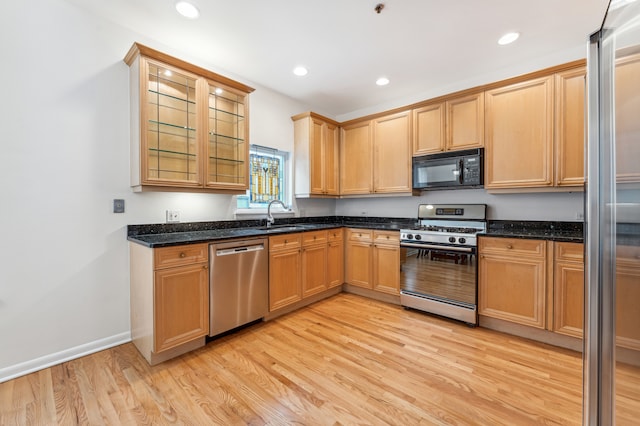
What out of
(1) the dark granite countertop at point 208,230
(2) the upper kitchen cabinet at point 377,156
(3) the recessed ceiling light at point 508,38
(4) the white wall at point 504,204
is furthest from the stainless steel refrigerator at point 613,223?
(2) the upper kitchen cabinet at point 377,156

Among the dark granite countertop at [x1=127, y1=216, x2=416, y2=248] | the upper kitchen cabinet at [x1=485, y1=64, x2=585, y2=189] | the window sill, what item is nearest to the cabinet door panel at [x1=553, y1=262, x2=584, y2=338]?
the upper kitchen cabinet at [x1=485, y1=64, x2=585, y2=189]

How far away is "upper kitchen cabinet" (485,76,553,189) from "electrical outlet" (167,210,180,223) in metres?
3.27

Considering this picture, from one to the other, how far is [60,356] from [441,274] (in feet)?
11.3

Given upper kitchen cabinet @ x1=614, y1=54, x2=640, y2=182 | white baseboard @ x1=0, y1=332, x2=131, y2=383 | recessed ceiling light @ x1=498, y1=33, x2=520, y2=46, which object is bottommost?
white baseboard @ x1=0, y1=332, x2=131, y2=383

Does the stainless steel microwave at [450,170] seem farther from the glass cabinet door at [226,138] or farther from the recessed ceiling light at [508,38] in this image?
the glass cabinet door at [226,138]

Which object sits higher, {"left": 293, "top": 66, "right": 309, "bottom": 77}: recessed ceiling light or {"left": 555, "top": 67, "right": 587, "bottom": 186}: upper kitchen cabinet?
{"left": 293, "top": 66, "right": 309, "bottom": 77}: recessed ceiling light

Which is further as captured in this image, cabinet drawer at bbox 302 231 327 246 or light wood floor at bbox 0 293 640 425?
cabinet drawer at bbox 302 231 327 246

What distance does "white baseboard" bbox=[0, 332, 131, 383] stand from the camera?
5.96 ft

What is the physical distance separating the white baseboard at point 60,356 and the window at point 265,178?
1702 mm

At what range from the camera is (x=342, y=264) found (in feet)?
12.2

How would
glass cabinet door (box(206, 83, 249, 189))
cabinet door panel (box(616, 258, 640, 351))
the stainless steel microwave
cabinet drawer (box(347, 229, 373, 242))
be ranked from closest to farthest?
cabinet door panel (box(616, 258, 640, 351)) → glass cabinet door (box(206, 83, 249, 189)) → the stainless steel microwave → cabinet drawer (box(347, 229, 373, 242))

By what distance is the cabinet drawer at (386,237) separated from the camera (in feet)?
10.6

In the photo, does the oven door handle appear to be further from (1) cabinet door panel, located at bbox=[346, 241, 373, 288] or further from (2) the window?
(2) the window

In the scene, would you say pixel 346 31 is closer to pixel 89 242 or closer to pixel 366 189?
pixel 366 189
